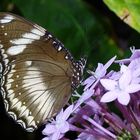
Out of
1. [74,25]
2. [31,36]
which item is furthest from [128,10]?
[74,25]

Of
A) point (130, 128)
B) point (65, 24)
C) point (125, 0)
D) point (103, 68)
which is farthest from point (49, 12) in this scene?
point (130, 128)

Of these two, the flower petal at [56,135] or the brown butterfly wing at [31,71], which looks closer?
the flower petal at [56,135]

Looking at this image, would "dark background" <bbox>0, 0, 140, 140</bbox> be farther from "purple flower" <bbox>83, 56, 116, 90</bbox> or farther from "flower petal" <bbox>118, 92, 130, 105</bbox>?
"flower petal" <bbox>118, 92, 130, 105</bbox>

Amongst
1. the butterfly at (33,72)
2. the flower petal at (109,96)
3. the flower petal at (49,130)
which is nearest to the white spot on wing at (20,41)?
the butterfly at (33,72)

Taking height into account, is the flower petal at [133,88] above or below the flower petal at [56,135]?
above

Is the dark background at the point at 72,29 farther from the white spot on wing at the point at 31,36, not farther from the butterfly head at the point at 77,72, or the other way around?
the white spot on wing at the point at 31,36

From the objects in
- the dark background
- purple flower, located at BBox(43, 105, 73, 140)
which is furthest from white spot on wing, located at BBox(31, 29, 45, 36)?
the dark background

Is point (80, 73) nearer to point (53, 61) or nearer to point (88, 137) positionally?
point (53, 61)
